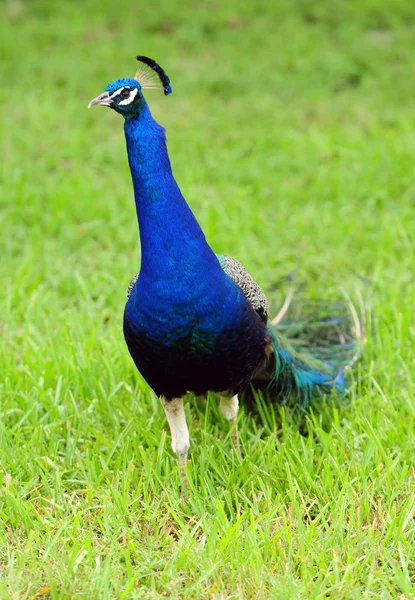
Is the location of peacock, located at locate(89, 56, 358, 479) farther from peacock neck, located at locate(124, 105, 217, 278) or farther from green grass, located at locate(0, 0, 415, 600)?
green grass, located at locate(0, 0, 415, 600)

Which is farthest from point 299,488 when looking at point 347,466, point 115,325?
point 115,325

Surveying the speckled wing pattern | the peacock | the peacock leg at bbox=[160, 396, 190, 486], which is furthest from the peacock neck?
the peacock leg at bbox=[160, 396, 190, 486]

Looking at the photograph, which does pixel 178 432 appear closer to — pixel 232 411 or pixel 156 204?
pixel 232 411

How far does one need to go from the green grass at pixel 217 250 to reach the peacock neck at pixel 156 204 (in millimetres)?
810

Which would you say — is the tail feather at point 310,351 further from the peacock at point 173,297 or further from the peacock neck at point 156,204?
the peacock neck at point 156,204

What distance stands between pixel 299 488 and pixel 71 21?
749 centimetres

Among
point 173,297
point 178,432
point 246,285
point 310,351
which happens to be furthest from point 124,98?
point 310,351

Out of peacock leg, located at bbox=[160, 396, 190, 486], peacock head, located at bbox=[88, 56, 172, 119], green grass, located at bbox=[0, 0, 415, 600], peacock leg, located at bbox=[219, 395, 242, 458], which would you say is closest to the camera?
green grass, located at bbox=[0, 0, 415, 600]

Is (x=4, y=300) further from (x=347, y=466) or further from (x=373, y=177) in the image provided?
(x=373, y=177)

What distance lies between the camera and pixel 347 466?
3.12m

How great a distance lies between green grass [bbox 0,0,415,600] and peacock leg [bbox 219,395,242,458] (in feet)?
0.17

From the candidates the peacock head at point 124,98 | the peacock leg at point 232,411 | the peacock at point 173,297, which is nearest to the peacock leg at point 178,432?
the peacock at point 173,297

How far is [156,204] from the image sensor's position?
2.79 metres

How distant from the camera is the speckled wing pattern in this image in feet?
10.4
